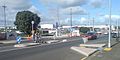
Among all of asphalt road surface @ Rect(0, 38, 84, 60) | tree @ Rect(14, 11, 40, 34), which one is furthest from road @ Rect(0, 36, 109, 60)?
tree @ Rect(14, 11, 40, 34)

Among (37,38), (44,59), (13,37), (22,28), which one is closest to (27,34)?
(22,28)

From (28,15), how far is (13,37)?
21486 mm

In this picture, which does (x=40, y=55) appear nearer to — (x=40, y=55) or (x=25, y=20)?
(x=40, y=55)

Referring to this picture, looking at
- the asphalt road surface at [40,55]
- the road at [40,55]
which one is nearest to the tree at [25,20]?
the road at [40,55]

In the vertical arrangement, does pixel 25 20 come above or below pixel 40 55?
above

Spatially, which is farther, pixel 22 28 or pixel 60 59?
pixel 22 28

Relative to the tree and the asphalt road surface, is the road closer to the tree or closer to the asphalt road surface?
the asphalt road surface

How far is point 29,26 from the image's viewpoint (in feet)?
300

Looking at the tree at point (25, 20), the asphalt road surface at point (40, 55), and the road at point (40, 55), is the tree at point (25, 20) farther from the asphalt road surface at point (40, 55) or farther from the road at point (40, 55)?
the asphalt road surface at point (40, 55)

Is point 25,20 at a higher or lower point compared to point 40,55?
higher

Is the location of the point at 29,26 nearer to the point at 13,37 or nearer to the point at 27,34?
the point at 27,34

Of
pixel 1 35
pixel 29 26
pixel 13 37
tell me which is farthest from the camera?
pixel 29 26

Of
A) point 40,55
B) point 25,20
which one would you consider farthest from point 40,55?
point 25,20

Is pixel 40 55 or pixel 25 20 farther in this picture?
pixel 25 20
